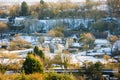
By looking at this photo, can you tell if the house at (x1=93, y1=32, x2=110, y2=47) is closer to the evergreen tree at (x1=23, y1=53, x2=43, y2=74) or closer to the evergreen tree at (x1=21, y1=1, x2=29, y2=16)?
the evergreen tree at (x1=21, y1=1, x2=29, y2=16)

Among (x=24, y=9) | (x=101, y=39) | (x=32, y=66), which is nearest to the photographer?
(x=32, y=66)

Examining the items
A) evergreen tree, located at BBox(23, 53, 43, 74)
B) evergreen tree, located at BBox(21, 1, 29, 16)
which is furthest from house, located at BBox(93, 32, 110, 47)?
evergreen tree, located at BBox(23, 53, 43, 74)

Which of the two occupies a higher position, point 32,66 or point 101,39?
point 32,66

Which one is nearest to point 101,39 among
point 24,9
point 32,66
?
point 24,9

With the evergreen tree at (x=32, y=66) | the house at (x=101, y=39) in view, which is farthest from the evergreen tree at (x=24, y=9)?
the evergreen tree at (x=32, y=66)

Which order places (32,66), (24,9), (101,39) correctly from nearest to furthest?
(32,66), (101,39), (24,9)

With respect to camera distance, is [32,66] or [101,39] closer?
[32,66]

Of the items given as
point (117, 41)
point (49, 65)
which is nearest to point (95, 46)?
point (117, 41)

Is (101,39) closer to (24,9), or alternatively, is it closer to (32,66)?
(24,9)

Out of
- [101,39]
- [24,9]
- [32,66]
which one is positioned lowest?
[101,39]

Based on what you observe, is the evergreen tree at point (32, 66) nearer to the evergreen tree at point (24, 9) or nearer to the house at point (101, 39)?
the house at point (101, 39)

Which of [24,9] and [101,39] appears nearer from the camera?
[101,39]

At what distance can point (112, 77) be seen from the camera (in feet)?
23.9

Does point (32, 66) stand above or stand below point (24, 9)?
below
